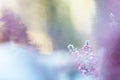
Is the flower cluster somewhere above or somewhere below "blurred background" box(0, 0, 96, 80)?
below

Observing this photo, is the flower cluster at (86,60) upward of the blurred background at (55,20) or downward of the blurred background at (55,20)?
downward

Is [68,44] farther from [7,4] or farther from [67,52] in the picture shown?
[7,4]

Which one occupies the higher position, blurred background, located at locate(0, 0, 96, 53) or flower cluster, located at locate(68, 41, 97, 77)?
blurred background, located at locate(0, 0, 96, 53)

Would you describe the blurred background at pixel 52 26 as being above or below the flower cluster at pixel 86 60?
above

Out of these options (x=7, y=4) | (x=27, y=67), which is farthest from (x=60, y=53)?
(x=7, y=4)
